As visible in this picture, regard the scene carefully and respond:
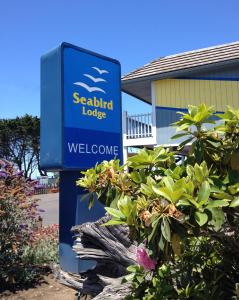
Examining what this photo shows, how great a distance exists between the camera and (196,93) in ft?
57.7

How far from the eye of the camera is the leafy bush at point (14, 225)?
6.04 m

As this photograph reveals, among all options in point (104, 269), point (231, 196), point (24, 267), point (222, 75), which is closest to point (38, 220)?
point (24, 267)

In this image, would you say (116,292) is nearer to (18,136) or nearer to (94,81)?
(94,81)

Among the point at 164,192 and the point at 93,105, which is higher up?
the point at 93,105

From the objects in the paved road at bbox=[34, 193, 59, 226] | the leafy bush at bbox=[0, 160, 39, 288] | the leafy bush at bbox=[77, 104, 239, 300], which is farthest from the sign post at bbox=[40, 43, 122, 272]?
the paved road at bbox=[34, 193, 59, 226]

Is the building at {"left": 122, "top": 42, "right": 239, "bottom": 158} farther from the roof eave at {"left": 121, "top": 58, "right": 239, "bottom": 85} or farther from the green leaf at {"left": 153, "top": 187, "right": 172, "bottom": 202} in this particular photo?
the green leaf at {"left": 153, "top": 187, "right": 172, "bottom": 202}

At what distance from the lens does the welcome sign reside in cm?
594

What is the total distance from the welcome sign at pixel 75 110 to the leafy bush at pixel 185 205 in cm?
307

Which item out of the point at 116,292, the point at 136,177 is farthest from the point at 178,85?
the point at 136,177

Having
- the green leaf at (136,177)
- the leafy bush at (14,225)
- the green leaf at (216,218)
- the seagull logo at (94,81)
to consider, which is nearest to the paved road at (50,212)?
the leafy bush at (14,225)

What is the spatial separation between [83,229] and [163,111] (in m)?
14.6

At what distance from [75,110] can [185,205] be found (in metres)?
4.40

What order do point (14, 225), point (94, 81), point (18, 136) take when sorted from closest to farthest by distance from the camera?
point (14, 225), point (94, 81), point (18, 136)

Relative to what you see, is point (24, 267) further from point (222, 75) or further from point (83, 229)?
point (222, 75)
